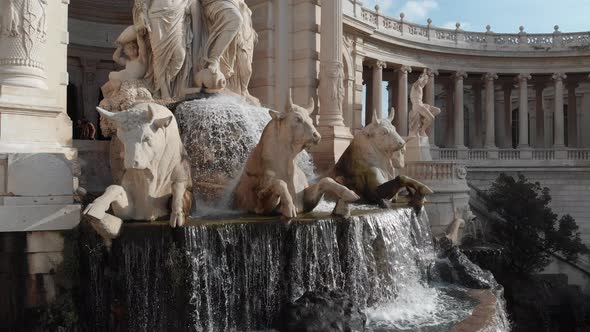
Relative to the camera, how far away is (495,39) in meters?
30.5

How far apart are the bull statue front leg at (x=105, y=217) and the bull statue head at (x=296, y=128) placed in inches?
81.8

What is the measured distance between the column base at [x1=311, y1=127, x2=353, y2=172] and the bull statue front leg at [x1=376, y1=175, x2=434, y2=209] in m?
4.12

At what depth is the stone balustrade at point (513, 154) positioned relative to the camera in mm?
28969

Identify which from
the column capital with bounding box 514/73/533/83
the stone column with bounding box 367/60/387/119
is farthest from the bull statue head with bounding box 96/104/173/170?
the column capital with bounding box 514/73/533/83

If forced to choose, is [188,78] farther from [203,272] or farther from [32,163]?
[203,272]

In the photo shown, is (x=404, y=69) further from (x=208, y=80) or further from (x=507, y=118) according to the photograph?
(x=208, y=80)

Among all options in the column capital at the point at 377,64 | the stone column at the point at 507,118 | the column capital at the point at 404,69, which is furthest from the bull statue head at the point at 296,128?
the stone column at the point at 507,118

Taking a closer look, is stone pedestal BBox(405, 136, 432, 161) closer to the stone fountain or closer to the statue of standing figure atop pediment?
the statue of standing figure atop pediment

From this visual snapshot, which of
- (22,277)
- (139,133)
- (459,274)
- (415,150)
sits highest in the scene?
(415,150)

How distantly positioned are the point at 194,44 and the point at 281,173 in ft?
15.6

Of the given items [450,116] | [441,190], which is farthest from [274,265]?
[450,116]

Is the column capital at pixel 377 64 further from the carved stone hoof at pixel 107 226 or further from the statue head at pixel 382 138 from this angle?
the carved stone hoof at pixel 107 226

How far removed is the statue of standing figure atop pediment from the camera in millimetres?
10023

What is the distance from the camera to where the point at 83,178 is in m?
8.00
